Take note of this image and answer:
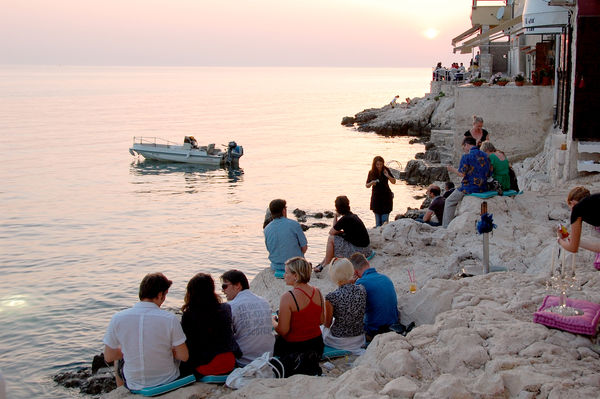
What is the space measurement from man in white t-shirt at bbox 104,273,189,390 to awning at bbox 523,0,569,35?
12.9 metres

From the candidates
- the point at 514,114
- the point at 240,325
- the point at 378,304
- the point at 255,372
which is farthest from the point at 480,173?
the point at 514,114

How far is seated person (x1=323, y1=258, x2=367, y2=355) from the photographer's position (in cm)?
700

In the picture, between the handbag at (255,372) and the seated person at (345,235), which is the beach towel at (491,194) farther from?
the handbag at (255,372)

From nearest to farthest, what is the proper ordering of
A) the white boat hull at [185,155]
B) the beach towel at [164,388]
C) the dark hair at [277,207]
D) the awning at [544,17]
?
the beach towel at [164,388] → the dark hair at [277,207] → the awning at [544,17] → the white boat hull at [185,155]

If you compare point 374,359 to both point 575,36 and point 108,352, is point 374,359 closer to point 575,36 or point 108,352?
point 108,352

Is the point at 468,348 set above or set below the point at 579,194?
below

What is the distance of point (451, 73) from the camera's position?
5175cm

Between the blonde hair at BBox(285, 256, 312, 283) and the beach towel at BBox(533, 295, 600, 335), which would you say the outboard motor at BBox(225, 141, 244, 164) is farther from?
the beach towel at BBox(533, 295, 600, 335)

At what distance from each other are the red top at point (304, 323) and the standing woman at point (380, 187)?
601 cm

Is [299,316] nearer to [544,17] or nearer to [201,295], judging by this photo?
[201,295]

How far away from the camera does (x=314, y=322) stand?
6.77 meters

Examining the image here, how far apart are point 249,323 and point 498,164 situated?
6825 mm

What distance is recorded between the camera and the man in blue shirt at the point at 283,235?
377 inches

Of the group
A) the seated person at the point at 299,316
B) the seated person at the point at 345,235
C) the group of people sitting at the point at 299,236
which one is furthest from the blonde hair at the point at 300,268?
the seated person at the point at 345,235
